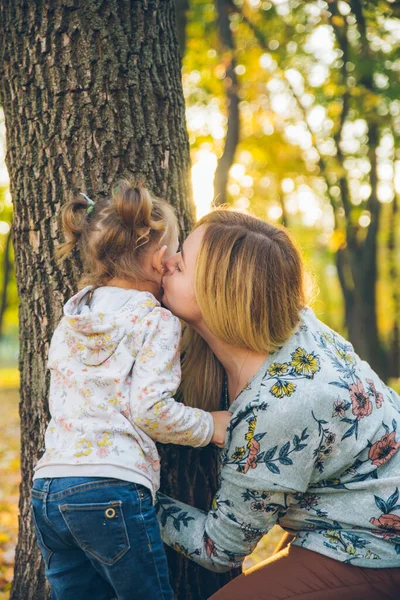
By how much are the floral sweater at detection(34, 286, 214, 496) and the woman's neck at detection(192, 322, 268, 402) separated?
237 mm

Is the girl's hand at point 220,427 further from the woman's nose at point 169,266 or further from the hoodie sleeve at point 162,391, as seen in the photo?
the woman's nose at point 169,266

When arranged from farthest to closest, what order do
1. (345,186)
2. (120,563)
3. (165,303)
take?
(345,186)
(165,303)
(120,563)

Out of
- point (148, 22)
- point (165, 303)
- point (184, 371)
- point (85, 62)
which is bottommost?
point (184, 371)

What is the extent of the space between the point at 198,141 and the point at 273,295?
9337 mm

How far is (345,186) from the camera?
1234 cm

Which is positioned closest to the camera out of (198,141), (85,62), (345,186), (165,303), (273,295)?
(273,295)

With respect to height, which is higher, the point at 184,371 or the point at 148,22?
the point at 148,22

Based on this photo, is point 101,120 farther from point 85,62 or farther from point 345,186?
point 345,186

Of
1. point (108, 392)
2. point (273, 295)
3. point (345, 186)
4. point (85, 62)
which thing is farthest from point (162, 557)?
point (345, 186)

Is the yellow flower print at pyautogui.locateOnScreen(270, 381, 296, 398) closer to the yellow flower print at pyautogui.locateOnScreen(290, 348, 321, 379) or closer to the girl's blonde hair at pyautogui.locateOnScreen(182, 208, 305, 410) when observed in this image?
the yellow flower print at pyautogui.locateOnScreen(290, 348, 321, 379)

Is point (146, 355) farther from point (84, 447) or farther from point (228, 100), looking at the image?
point (228, 100)

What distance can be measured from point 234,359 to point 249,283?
15.1 inches

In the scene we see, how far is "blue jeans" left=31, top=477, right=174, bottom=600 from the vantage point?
2107mm

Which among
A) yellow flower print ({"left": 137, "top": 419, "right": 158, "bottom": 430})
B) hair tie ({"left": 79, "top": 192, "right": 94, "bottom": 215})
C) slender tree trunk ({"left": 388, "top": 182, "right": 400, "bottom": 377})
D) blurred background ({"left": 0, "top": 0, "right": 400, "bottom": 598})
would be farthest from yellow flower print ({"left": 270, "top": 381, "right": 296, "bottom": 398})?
slender tree trunk ({"left": 388, "top": 182, "right": 400, "bottom": 377})
